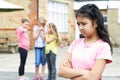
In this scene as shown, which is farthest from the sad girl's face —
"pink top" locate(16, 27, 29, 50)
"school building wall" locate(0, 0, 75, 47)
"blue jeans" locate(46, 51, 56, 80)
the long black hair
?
"school building wall" locate(0, 0, 75, 47)

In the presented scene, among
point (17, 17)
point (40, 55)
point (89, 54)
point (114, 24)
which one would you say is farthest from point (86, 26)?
point (114, 24)

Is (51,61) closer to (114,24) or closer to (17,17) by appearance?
(17,17)

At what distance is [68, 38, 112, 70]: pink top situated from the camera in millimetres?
3354

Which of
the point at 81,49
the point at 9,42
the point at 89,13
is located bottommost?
the point at 9,42

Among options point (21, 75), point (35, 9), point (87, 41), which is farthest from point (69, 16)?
point (87, 41)

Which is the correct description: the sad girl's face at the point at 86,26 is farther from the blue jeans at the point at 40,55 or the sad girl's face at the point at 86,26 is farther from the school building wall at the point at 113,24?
the school building wall at the point at 113,24

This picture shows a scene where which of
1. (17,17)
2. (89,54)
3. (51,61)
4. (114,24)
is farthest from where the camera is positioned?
(114,24)

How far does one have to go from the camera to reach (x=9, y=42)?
952 inches

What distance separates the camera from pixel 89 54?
337cm

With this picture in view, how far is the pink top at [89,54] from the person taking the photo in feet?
11.0

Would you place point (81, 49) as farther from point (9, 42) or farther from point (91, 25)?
point (9, 42)

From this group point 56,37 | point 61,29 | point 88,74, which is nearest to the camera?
point 88,74

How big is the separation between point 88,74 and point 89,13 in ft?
1.66

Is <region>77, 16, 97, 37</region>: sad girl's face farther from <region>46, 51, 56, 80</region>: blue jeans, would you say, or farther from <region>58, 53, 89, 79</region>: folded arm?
<region>46, 51, 56, 80</region>: blue jeans
